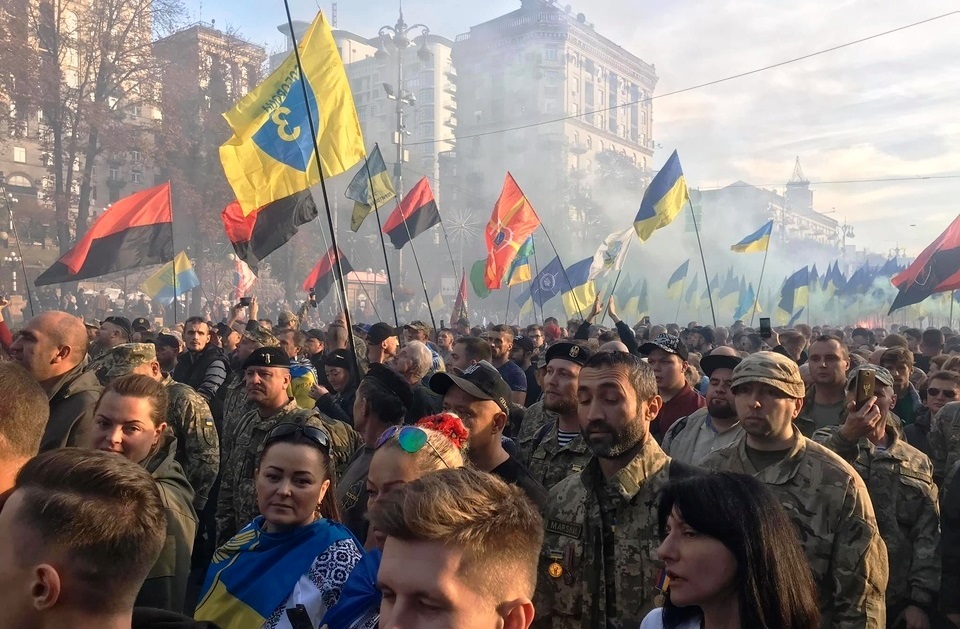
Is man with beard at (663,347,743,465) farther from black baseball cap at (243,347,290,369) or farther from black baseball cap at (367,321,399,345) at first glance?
black baseball cap at (367,321,399,345)

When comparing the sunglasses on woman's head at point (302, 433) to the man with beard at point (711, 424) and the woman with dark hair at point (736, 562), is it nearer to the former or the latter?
the woman with dark hair at point (736, 562)

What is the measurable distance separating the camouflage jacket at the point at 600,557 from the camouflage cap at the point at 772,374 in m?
0.87

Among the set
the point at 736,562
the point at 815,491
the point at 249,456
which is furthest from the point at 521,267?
the point at 736,562

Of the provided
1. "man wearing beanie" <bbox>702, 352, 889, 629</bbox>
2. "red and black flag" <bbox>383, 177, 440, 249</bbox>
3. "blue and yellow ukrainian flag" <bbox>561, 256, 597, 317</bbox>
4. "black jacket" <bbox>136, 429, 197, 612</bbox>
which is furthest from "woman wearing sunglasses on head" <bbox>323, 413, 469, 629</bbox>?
"blue and yellow ukrainian flag" <bbox>561, 256, 597, 317</bbox>

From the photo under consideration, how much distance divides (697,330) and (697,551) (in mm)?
11192

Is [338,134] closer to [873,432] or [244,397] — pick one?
[244,397]

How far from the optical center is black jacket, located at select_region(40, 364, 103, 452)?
4.40 metres

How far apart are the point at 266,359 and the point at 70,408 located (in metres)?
1.26

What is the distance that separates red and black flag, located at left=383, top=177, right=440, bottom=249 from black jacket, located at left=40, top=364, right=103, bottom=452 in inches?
429

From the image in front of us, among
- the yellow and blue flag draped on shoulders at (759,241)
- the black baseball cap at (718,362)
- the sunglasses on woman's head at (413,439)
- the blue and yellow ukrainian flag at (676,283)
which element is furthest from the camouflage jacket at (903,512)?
the blue and yellow ukrainian flag at (676,283)

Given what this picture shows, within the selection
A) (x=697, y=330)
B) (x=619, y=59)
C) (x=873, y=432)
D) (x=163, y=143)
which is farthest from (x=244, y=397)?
(x=619, y=59)

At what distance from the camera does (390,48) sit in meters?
86.6

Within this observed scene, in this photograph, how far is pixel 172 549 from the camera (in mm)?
3250

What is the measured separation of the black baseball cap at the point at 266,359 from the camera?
216 inches
